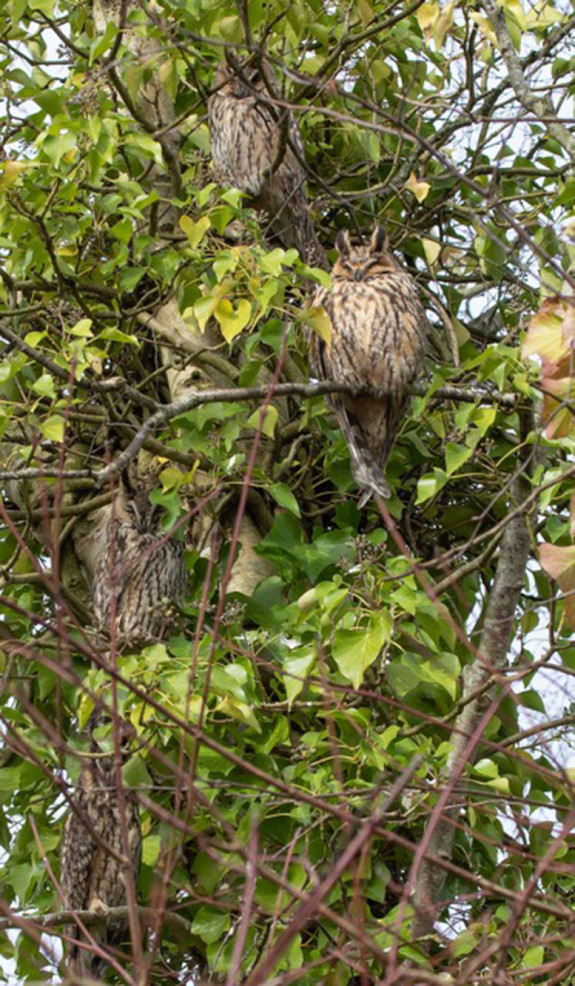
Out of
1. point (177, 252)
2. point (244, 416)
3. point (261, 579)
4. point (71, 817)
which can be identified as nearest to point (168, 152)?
point (177, 252)

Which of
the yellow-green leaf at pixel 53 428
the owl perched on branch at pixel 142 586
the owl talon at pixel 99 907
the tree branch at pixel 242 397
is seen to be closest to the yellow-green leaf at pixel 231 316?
the tree branch at pixel 242 397

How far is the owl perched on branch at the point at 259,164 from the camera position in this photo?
410 cm

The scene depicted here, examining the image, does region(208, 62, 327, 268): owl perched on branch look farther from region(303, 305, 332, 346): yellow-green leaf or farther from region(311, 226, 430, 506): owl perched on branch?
region(303, 305, 332, 346): yellow-green leaf

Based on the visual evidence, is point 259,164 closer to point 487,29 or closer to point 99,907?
point 487,29

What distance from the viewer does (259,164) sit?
4.11 meters

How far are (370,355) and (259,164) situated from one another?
78cm

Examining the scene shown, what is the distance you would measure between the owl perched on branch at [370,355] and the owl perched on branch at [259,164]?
14.3 inches

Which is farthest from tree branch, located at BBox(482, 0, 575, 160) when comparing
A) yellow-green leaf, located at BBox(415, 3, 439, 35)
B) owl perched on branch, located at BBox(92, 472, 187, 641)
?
owl perched on branch, located at BBox(92, 472, 187, 641)

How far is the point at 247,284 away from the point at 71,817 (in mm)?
1382

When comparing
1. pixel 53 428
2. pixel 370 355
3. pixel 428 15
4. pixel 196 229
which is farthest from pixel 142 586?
pixel 428 15

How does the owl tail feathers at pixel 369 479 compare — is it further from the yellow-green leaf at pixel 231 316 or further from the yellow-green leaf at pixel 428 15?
the yellow-green leaf at pixel 428 15

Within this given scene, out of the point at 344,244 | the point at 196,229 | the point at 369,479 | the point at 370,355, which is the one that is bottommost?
the point at 369,479

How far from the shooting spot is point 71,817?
11.7ft

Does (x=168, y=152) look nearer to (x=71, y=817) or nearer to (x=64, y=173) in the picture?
(x=64, y=173)
